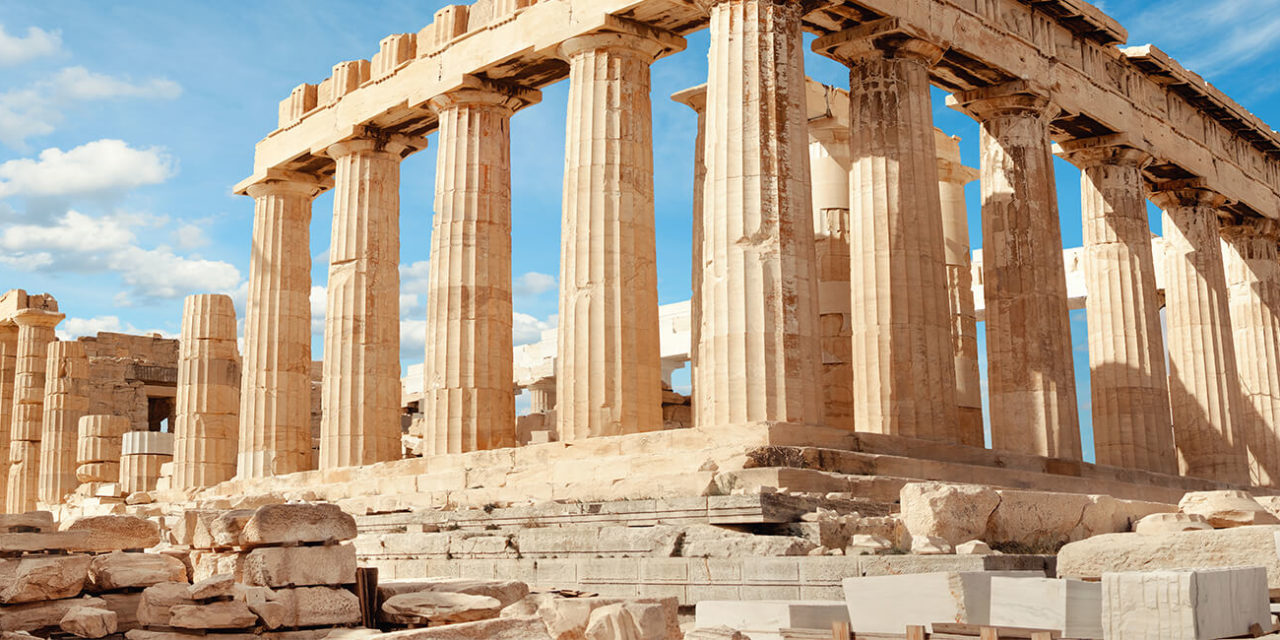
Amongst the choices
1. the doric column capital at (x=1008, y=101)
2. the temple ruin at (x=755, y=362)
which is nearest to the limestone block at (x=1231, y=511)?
the temple ruin at (x=755, y=362)

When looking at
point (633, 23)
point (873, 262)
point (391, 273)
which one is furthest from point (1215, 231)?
point (391, 273)

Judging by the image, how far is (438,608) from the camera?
37.3ft

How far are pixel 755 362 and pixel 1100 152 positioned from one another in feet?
43.5

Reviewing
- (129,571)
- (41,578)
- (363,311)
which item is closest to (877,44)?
(363,311)

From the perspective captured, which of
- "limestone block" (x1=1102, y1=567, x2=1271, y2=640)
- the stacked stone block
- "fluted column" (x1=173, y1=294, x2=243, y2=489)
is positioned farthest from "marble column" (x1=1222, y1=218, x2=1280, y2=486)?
the stacked stone block

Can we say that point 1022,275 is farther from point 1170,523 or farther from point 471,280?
point 1170,523

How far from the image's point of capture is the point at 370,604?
39.6ft

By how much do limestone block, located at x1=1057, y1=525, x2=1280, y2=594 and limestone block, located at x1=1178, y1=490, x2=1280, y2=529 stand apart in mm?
4524

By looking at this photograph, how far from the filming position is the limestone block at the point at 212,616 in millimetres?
10906

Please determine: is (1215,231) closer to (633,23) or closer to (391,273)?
(633,23)

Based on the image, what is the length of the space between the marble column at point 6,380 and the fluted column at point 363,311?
16978mm

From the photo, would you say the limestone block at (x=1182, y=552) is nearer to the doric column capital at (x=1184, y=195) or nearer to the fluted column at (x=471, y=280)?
the fluted column at (x=471, y=280)

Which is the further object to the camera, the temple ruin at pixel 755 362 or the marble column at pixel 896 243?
the marble column at pixel 896 243

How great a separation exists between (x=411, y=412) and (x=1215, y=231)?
80.4ft
